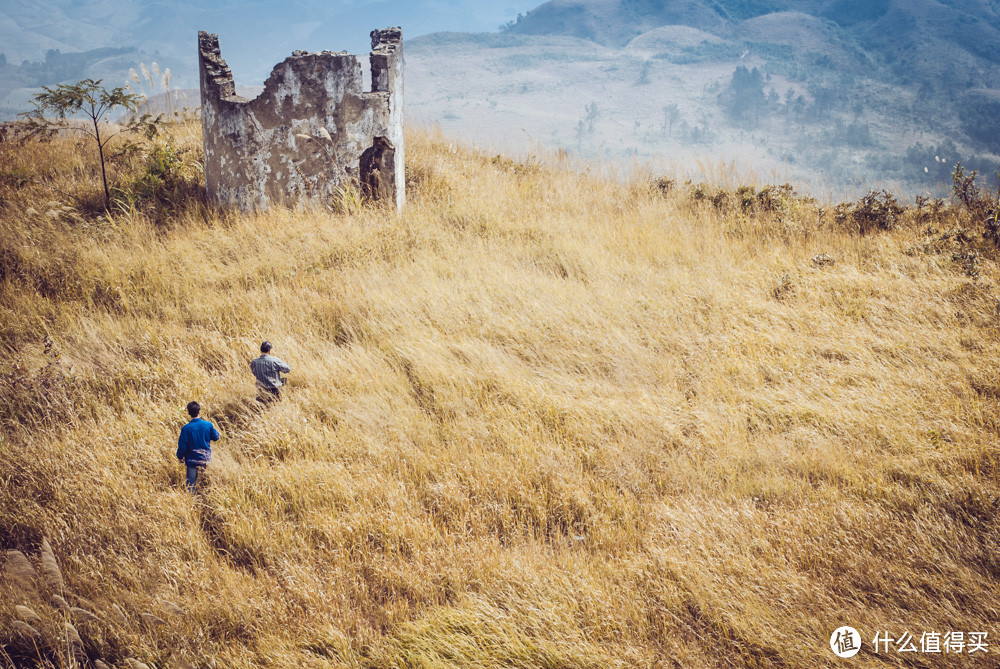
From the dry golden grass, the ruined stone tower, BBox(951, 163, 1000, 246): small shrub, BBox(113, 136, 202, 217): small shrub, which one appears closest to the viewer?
the dry golden grass

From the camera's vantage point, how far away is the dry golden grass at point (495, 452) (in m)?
2.11

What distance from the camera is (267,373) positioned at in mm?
3281

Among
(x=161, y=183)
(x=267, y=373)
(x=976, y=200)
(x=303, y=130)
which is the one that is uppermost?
(x=303, y=130)

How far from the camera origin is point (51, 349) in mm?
3922

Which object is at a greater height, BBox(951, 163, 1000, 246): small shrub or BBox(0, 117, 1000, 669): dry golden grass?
BBox(951, 163, 1000, 246): small shrub

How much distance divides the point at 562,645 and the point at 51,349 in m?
4.26

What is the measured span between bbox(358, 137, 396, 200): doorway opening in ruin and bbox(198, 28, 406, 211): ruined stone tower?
0.04 ft

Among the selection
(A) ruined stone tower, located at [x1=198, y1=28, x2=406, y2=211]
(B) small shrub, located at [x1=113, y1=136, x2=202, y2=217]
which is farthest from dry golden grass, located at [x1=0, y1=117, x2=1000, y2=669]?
(A) ruined stone tower, located at [x1=198, y1=28, x2=406, y2=211]

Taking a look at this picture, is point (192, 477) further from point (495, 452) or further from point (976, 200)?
point (976, 200)

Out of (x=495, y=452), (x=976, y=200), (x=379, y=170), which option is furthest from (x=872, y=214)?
(x=379, y=170)

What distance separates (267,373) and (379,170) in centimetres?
407

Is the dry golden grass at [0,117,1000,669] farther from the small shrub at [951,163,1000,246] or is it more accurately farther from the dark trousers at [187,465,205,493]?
the small shrub at [951,163,1000,246]

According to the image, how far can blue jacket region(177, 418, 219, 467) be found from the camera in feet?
8.84

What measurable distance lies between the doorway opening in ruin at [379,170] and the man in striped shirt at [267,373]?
12.4ft
